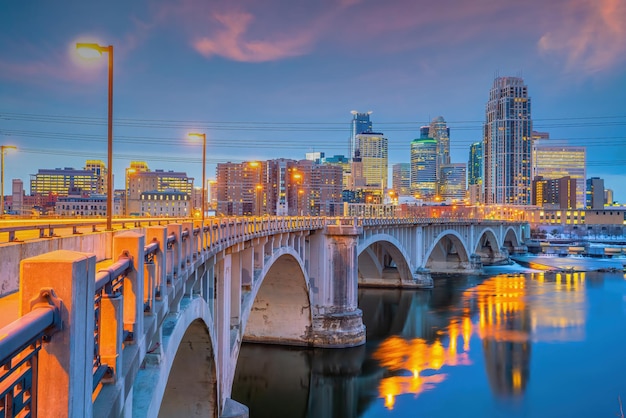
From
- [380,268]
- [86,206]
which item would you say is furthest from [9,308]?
[86,206]

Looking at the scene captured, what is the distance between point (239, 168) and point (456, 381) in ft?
557

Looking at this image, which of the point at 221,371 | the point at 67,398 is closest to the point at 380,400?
the point at 221,371

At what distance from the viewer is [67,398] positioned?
13.1 ft

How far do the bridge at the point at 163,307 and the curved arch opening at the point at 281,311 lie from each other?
79 millimetres

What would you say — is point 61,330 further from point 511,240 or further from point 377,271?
point 511,240

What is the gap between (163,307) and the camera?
32.4ft

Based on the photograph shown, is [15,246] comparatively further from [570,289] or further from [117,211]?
[117,211]

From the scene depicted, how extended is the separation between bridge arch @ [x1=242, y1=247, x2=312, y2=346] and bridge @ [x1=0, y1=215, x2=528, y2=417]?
0.08 meters

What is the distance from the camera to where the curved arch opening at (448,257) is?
9412 cm

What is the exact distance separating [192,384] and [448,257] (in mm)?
82901

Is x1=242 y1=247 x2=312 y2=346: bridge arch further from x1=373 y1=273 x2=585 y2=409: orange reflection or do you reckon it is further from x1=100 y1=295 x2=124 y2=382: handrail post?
x1=100 y1=295 x2=124 y2=382: handrail post

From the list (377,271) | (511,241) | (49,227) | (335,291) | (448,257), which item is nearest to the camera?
(49,227)

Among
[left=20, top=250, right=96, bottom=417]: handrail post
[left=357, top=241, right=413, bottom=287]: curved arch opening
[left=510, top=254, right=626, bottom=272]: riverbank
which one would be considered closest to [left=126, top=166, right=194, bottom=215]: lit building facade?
[left=357, top=241, right=413, bottom=287]: curved arch opening

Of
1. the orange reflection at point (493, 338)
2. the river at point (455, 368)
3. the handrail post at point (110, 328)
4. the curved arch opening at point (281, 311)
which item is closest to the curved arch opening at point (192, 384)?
the river at point (455, 368)
